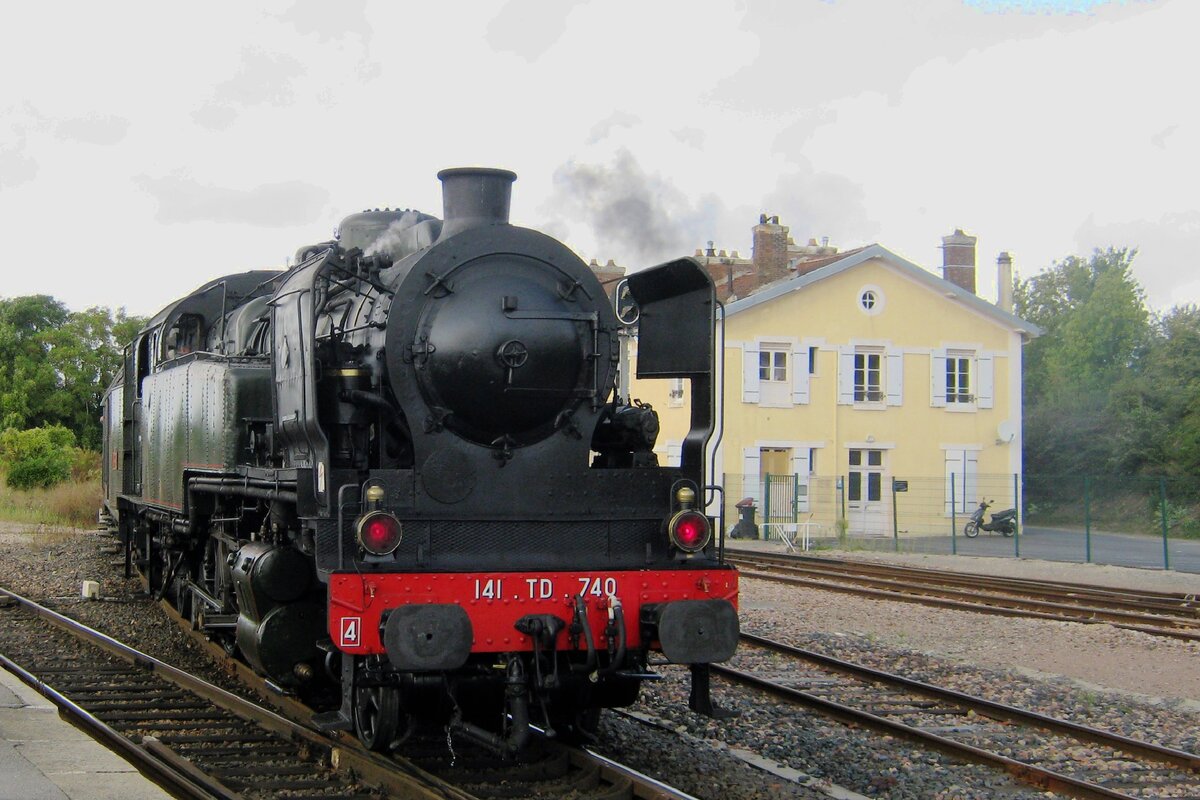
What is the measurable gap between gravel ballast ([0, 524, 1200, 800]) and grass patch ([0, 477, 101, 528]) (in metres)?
8.04

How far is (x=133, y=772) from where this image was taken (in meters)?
5.14

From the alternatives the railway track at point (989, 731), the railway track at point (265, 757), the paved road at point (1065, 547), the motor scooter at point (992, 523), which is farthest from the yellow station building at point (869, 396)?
the railway track at point (265, 757)

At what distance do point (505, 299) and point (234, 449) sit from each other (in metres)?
2.32

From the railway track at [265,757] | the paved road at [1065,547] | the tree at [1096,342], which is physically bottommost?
the paved road at [1065,547]

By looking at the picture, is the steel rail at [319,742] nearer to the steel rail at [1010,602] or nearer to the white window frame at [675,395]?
the steel rail at [1010,602]

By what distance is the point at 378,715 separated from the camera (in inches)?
234

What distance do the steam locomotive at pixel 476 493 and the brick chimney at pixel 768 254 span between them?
25.8m

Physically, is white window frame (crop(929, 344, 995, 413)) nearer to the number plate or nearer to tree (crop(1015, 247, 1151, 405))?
tree (crop(1015, 247, 1151, 405))

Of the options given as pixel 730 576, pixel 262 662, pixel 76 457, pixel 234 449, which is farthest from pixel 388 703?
pixel 76 457

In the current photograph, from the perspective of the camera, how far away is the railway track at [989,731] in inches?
247

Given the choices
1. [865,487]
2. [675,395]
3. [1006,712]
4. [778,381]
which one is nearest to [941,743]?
[1006,712]

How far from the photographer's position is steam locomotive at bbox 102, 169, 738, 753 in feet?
19.0

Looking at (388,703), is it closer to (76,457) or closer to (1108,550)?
(1108,550)

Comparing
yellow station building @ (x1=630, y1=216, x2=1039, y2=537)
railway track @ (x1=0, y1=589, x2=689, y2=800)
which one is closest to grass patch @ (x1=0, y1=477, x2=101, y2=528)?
yellow station building @ (x1=630, y1=216, x2=1039, y2=537)
